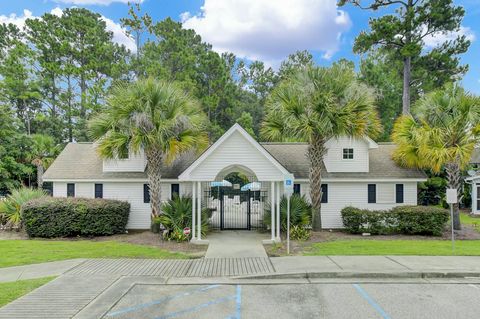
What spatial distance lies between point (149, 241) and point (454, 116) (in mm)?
15214

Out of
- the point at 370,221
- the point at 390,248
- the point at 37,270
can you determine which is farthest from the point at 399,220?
the point at 37,270

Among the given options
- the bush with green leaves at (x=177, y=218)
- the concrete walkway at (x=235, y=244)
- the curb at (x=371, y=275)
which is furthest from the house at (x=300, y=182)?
the curb at (x=371, y=275)

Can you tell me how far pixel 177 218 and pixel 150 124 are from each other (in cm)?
429

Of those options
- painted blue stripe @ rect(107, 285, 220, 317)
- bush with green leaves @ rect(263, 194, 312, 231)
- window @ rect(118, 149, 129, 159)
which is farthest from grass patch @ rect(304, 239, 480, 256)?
window @ rect(118, 149, 129, 159)

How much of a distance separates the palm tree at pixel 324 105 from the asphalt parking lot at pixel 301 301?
289 inches

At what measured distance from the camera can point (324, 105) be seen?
46.0 ft

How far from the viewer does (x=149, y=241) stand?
45.3 ft

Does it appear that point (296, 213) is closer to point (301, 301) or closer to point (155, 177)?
point (155, 177)

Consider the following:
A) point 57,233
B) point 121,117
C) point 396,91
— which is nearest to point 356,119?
point 121,117

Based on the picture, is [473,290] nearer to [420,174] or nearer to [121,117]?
[420,174]

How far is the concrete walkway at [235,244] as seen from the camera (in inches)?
461

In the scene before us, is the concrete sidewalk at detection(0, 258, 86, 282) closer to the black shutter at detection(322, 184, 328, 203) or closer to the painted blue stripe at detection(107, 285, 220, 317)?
the painted blue stripe at detection(107, 285, 220, 317)

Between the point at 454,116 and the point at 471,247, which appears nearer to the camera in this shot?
the point at 471,247

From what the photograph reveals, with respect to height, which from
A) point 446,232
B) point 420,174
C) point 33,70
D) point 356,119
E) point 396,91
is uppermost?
point 33,70
